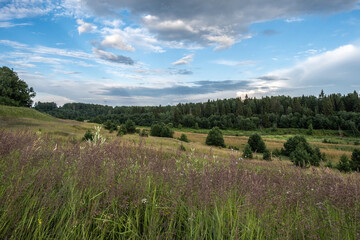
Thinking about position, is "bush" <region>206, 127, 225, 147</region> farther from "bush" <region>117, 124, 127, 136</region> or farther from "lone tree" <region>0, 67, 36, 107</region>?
"lone tree" <region>0, 67, 36, 107</region>

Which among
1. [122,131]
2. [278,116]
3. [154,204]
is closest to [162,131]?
[122,131]

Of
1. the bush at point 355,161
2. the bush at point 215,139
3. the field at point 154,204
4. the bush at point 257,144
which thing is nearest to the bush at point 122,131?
the field at point 154,204

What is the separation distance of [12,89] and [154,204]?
81.4 metres

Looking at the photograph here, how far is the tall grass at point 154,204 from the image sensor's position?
2104 millimetres

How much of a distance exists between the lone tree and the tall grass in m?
70.3

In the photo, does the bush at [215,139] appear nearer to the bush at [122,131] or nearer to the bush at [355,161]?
the bush at [122,131]

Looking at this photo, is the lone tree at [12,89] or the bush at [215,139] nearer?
the lone tree at [12,89]

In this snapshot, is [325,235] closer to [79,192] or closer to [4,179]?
[79,192]

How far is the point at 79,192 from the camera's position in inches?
102

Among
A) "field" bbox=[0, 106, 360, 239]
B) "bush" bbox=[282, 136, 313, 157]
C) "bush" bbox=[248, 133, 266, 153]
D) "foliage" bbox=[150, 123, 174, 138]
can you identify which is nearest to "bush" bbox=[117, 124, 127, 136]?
"field" bbox=[0, 106, 360, 239]

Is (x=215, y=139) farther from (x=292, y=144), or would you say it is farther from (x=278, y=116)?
(x=278, y=116)

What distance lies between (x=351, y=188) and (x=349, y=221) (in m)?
0.61

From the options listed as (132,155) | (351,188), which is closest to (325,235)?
(351,188)

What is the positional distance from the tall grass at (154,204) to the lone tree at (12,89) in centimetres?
7028
